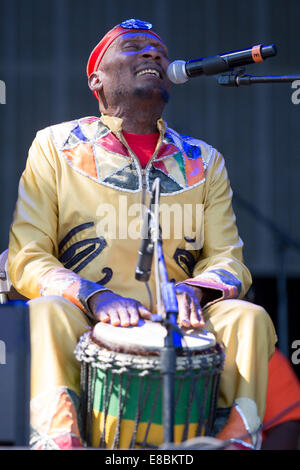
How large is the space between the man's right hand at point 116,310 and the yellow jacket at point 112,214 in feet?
0.69

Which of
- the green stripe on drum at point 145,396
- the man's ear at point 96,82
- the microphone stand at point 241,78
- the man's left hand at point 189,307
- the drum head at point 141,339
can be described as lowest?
the green stripe on drum at point 145,396

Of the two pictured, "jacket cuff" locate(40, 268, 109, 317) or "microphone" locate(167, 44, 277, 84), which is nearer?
"microphone" locate(167, 44, 277, 84)

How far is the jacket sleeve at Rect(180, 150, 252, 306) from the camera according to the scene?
10.0 ft

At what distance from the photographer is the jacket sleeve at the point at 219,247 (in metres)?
3.06

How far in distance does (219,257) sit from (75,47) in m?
3.35

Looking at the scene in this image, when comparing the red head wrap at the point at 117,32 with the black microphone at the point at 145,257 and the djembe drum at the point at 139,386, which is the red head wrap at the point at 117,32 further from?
the djembe drum at the point at 139,386

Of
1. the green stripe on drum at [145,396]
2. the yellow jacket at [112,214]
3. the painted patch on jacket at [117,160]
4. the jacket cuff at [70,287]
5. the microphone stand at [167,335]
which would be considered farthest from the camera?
the painted patch on jacket at [117,160]

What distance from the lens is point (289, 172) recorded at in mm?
6160

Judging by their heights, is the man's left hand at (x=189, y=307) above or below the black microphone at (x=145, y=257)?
below

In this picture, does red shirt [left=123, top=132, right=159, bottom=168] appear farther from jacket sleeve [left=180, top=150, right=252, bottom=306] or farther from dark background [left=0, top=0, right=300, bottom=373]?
→ dark background [left=0, top=0, right=300, bottom=373]

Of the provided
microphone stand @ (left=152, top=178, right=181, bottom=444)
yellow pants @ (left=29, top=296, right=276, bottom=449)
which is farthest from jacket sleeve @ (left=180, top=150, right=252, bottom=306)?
microphone stand @ (left=152, top=178, right=181, bottom=444)

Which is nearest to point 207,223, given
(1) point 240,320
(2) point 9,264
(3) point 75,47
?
(1) point 240,320

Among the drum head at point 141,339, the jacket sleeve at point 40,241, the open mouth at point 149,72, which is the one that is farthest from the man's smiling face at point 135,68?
the drum head at point 141,339

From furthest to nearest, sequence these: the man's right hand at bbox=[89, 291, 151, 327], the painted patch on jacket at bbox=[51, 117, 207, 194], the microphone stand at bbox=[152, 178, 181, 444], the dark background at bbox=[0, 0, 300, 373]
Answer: the dark background at bbox=[0, 0, 300, 373]
the painted patch on jacket at bbox=[51, 117, 207, 194]
the man's right hand at bbox=[89, 291, 151, 327]
the microphone stand at bbox=[152, 178, 181, 444]
